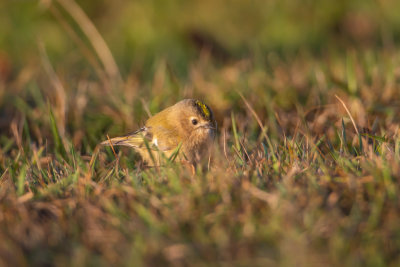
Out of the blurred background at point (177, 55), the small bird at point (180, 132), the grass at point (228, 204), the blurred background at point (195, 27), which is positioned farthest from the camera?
the blurred background at point (195, 27)

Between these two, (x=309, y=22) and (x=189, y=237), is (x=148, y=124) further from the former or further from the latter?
(x=309, y=22)

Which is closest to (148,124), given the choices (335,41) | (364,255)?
(364,255)

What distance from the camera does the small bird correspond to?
12.3 feet

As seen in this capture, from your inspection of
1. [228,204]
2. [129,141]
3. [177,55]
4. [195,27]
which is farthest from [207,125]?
[195,27]

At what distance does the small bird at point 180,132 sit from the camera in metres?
3.76

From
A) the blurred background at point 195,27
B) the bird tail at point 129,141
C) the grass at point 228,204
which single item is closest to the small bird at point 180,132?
the bird tail at point 129,141


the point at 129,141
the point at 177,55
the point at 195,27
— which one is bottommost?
the point at 129,141

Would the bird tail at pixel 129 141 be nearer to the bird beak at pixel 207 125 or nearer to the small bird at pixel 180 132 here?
the small bird at pixel 180 132

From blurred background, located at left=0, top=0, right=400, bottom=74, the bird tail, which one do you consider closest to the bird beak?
the bird tail

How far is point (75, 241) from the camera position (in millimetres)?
2240

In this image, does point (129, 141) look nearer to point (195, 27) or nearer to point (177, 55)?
point (177, 55)

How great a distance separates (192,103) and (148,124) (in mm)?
407

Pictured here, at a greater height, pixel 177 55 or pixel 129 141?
pixel 177 55

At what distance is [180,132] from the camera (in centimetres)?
385
